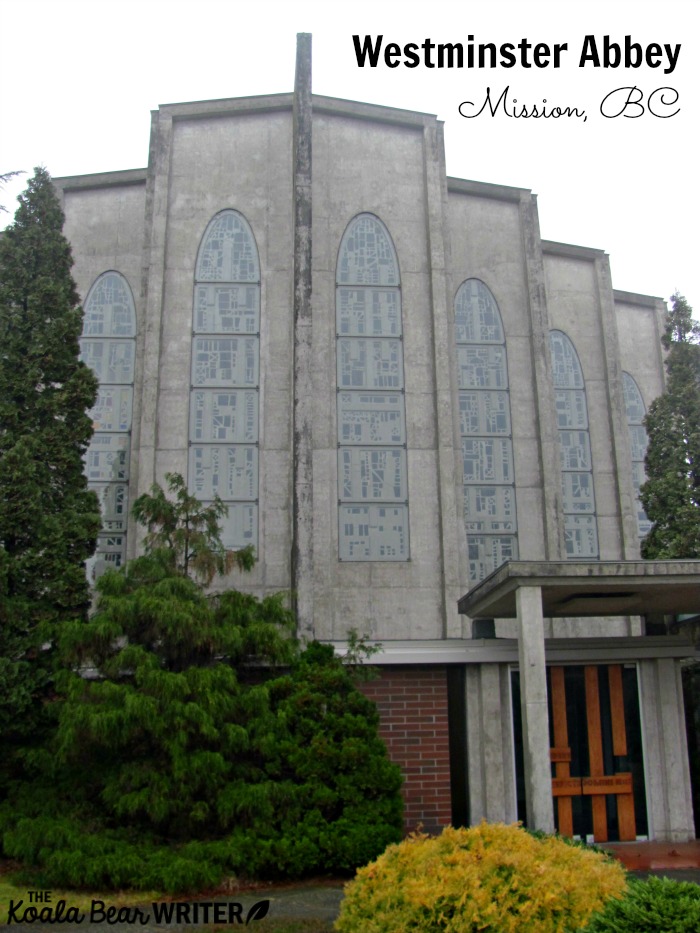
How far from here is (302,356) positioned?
1744 centimetres

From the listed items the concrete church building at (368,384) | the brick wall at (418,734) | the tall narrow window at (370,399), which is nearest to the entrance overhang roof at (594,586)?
the concrete church building at (368,384)

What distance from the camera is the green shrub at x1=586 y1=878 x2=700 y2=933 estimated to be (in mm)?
5965

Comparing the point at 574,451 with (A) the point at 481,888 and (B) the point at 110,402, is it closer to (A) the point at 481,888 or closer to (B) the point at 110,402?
(B) the point at 110,402

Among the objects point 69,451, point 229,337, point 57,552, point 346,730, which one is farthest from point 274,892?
point 229,337

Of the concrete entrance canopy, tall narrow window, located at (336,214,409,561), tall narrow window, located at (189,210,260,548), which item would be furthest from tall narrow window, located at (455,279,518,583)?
the concrete entrance canopy

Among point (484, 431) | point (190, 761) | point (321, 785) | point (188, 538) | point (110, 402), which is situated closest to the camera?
point (190, 761)

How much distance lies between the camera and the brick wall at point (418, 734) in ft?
46.8

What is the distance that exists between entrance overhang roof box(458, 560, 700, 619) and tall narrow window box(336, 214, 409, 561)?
3485 mm

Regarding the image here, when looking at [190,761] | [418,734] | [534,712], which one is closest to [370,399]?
[418,734]

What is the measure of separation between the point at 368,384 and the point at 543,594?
22.6ft

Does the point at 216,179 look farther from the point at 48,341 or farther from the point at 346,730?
the point at 346,730

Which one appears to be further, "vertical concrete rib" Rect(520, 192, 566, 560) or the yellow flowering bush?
"vertical concrete rib" Rect(520, 192, 566, 560)

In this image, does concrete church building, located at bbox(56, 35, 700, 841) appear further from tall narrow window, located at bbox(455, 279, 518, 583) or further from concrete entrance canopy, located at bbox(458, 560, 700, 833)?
concrete entrance canopy, located at bbox(458, 560, 700, 833)

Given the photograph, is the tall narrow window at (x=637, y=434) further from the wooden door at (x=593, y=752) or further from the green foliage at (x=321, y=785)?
the green foliage at (x=321, y=785)
